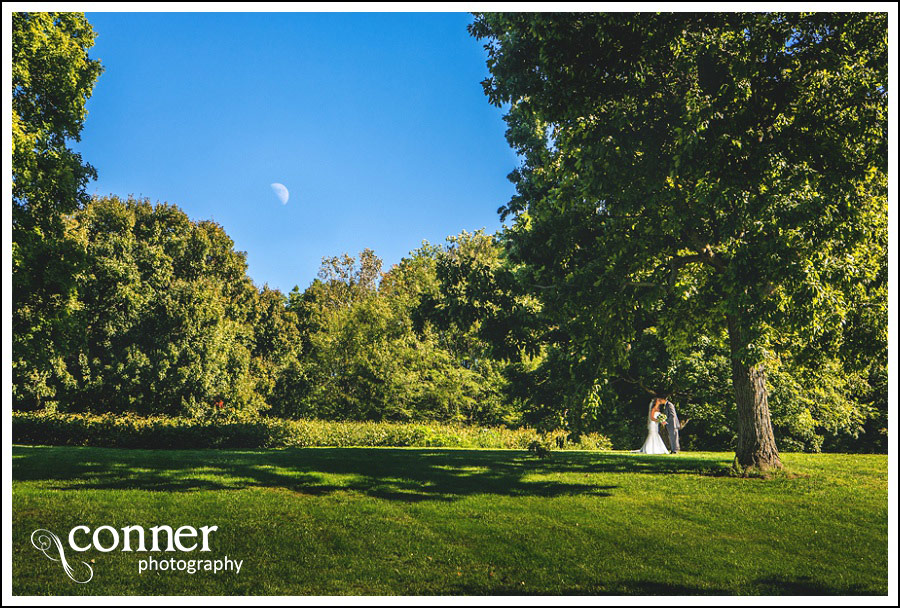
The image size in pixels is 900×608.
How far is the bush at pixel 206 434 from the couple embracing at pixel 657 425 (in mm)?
5847

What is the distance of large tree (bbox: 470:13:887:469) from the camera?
30.5ft

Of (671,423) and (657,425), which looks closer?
(671,423)

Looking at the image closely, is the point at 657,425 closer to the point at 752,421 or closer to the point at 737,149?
the point at 752,421

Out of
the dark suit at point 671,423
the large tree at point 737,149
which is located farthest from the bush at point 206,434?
the large tree at point 737,149

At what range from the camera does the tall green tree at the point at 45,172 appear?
12.5 meters

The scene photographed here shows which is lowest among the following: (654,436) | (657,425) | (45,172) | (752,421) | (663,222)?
(654,436)

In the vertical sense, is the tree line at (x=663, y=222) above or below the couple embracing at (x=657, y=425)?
above

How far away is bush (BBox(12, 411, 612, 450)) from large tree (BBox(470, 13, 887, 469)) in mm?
12961

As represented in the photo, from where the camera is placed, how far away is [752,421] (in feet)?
39.3

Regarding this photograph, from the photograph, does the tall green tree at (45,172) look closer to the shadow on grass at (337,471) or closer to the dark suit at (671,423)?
the shadow on grass at (337,471)

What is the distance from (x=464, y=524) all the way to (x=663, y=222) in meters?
7.31

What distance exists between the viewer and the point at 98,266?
70.4 feet

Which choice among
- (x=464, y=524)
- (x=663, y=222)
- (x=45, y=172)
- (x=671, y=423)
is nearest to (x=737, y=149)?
(x=663, y=222)

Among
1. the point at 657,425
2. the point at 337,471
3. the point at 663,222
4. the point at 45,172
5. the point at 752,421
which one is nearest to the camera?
the point at 337,471
